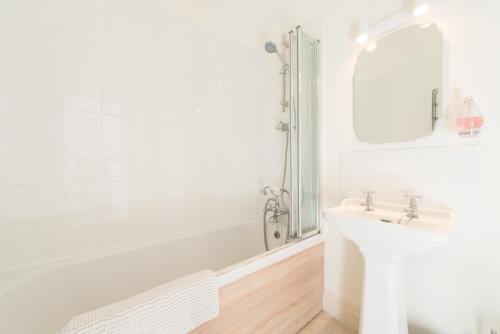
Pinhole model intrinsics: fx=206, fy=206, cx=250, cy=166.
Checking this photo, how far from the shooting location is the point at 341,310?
4.39ft

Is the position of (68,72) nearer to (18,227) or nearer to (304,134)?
(18,227)

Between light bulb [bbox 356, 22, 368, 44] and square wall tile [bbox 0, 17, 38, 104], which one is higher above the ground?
light bulb [bbox 356, 22, 368, 44]

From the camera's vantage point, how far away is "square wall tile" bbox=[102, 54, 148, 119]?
4.14 feet

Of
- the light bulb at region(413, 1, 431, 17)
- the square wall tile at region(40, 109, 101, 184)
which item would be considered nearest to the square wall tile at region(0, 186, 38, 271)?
the square wall tile at region(40, 109, 101, 184)

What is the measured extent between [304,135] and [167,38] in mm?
1200

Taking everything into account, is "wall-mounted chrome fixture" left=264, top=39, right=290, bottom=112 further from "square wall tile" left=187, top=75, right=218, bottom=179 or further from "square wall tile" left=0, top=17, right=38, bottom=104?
"square wall tile" left=0, top=17, right=38, bottom=104

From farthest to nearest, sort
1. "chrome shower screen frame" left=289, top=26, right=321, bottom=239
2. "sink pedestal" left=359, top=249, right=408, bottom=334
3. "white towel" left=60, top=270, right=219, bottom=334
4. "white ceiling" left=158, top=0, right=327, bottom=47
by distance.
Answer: "white ceiling" left=158, top=0, right=327, bottom=47, "chrome shower screen frame" left=289, top=26, right=321, bottom=239, "sink pedestal" left=359, top=249, right=408, bottom=334, "white towel" left=60, top=270, right=219, bottom=334

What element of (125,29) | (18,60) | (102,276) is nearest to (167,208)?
(102,276)

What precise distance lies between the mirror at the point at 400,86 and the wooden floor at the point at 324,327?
1168mm

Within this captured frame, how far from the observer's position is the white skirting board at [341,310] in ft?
4.19

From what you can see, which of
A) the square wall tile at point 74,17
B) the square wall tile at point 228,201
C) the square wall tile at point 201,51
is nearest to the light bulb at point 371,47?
the square wall tile at point 201,51

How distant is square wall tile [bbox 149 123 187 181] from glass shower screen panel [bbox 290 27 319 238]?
83 cm

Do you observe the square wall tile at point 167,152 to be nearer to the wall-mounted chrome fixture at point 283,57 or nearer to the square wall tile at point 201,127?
the square wall tile at point 201,127

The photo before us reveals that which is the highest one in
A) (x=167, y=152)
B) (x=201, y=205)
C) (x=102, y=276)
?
(x=167, y=152)
